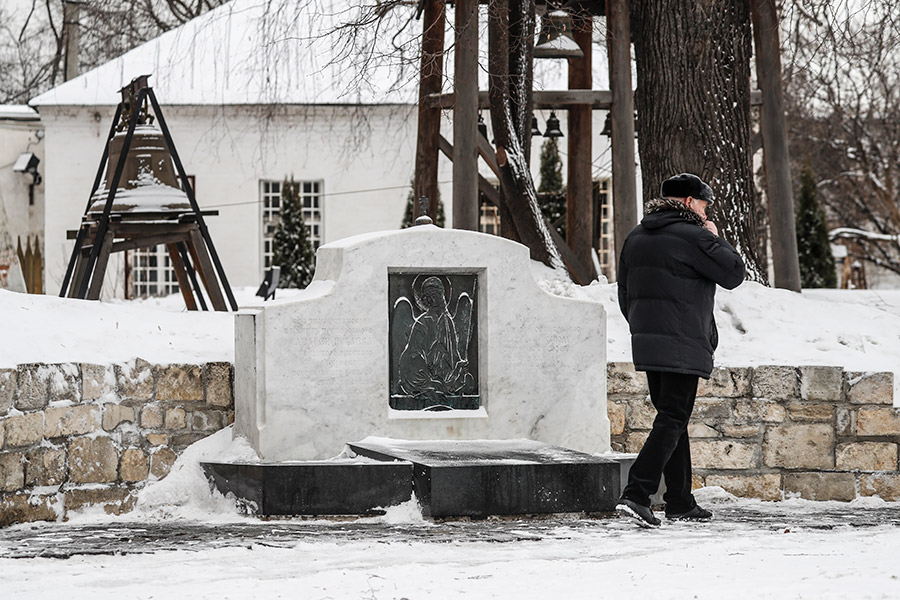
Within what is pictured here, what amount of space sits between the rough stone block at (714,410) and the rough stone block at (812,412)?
1.35 ft

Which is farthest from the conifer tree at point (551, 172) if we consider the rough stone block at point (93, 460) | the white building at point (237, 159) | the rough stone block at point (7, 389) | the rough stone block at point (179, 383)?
the rough stone block at point (7, 389)

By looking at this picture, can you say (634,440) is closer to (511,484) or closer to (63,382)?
(511,484)

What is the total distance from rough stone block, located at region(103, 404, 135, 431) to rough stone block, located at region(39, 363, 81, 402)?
0.75ft

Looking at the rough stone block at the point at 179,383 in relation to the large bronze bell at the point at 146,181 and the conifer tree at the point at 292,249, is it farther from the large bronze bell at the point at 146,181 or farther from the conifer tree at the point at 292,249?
the conifer tree at the point at 292,249

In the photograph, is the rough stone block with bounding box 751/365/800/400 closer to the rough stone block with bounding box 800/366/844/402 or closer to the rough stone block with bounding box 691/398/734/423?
the rough stone block with bounding box 800/366/844/402

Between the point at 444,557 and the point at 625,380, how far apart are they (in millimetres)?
3303

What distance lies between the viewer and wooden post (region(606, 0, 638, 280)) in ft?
38.0

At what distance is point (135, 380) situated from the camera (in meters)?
8.15

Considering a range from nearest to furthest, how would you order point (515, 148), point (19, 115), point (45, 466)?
point (45, 466) → point (515, 148) → point (19, 115)

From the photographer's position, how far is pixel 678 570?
528 cm

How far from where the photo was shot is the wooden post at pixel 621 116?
38.0 feet

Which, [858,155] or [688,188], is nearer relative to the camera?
[688,188]

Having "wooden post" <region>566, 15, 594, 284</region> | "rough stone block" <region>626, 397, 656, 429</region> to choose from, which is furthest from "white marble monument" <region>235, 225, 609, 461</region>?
"wooden post" <region>566, 15, 594, 284</region>

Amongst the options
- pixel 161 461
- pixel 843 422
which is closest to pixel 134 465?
pixel 161 461
